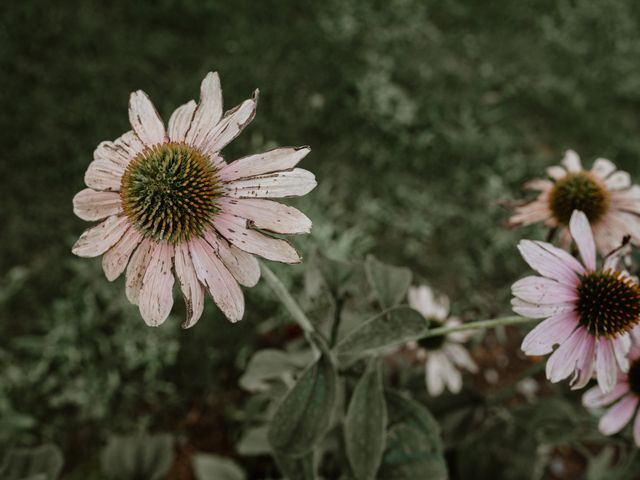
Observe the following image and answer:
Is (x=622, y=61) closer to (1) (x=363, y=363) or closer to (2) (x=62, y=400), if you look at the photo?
(1) (x=363, y=363)

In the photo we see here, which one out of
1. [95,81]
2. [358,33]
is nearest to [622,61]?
[358,33]

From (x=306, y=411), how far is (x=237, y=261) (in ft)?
1.25

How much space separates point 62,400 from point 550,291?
164 centimetres

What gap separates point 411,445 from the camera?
4.70 ft

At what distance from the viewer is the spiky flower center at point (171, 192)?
3.60ft

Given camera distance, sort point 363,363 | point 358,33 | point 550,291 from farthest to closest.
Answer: point 358,33
point 363,363
point 550,291

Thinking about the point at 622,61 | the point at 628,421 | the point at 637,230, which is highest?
the point at 622,61

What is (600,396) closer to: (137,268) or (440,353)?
(440,353)

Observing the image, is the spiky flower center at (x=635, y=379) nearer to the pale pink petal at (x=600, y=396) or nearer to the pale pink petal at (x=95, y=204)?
the pale pink petal at (x=600, y=396)

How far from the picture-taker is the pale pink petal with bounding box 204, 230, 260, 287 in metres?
1.02

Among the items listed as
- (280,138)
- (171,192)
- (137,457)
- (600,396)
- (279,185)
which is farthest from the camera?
(280,138)

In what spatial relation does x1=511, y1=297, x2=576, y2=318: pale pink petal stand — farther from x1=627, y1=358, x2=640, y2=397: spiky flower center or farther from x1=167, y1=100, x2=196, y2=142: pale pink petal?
x1=167, y1=100, x2=196, y2=142: pale pink petal

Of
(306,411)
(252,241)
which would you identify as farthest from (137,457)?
(252,241)

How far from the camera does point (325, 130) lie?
8.93 ft
